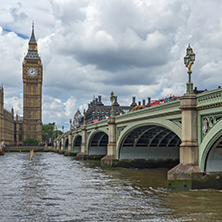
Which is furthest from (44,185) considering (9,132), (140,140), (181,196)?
(9,132)

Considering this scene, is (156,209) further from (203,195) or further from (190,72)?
(190,72)

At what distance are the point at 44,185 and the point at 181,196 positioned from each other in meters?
10.6

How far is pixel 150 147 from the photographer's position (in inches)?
1602

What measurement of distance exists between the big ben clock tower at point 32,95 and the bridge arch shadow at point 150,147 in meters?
139

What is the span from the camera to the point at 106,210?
16.8m

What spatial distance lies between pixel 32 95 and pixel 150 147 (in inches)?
5739

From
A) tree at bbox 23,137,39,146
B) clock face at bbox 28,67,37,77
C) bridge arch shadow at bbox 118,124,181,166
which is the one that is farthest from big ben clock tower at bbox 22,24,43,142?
bridge arch shadow at bbox 118,124,181,166

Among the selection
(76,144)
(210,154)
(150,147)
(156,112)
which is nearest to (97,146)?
(150,147)

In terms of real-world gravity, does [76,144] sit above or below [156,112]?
below

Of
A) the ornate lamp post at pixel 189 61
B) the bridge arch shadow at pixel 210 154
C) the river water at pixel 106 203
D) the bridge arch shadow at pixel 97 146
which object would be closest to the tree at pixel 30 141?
the bridge arch shadow at pixel 97 146

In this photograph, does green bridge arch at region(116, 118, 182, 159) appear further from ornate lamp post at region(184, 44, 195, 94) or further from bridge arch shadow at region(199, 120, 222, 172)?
ornate lamp post at region(184, 44, 195, 94)

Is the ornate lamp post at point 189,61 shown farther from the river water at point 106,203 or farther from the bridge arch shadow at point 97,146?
the bridge arch shadow at point 97,146

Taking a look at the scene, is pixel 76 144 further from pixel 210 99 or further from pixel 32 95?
pixel 32 95

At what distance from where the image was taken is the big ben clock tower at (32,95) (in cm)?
17400
